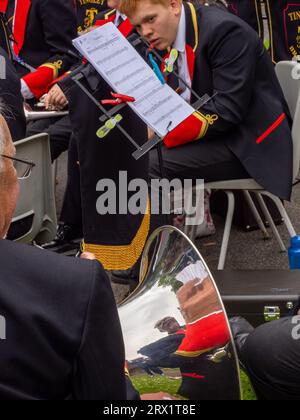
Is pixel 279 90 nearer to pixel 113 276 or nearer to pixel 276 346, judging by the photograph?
pixel 113 276

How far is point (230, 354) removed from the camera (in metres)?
1.53

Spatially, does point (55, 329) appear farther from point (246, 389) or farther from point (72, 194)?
point (72, 194)

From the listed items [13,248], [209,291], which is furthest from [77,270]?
[209,291]

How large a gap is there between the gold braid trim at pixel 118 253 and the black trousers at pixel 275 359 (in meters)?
0.89

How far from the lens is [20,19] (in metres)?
3.73

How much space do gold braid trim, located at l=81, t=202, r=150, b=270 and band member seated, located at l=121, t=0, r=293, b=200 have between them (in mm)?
278

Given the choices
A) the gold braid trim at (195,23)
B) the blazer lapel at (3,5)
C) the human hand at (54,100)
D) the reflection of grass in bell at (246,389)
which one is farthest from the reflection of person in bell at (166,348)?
the blazer lapel at (3,5)

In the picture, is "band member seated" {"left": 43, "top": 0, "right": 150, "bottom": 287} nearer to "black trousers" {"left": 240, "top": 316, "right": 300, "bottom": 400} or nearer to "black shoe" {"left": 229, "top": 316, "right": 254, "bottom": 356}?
"black shoe" {"left": 229, "top": 316, "right": 254, "bottom": 356}

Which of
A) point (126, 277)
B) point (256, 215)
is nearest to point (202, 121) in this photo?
point (126, 277)

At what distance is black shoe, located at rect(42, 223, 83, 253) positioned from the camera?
3.24 m

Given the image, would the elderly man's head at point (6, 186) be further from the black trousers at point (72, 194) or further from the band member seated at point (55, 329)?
the black trousers at point (72, 194)

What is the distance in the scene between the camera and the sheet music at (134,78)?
7.36 feet

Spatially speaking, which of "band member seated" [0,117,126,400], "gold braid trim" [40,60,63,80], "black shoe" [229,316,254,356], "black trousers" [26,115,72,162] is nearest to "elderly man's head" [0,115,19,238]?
"band member seated" [0,117,126,400]

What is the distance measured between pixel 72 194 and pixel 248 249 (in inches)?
34.4
